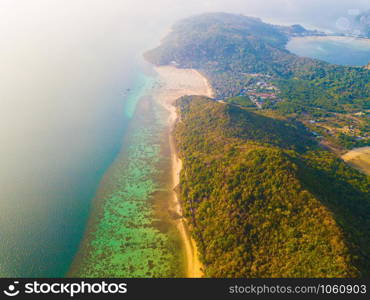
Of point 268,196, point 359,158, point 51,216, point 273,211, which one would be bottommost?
point 51,216

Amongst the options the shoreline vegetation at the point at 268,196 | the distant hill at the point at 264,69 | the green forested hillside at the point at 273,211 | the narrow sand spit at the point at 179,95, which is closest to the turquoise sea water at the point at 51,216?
the narrow sand spit at the point at 179,95

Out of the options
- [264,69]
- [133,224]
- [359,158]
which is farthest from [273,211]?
[264,69]

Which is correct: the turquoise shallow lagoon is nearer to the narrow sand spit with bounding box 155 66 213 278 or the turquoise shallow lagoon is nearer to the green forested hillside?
the narrow sand spit with bounding box 155 66 213 278

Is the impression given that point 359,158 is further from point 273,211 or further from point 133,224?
point 133,224

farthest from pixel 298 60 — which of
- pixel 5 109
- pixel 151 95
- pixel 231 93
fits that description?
pixel 5 109

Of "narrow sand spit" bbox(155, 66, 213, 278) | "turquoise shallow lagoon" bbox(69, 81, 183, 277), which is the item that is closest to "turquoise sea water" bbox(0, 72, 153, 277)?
"turquoise shallow lagoon" bbox(69, 81, 183, 277)

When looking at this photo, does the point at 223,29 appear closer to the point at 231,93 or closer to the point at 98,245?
the point at 231,93
